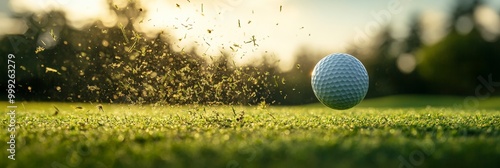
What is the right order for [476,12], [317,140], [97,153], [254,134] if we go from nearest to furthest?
[97,153] → [317,140] → [254,134] → [476,12]

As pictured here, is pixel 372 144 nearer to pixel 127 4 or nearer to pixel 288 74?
pixel 127 4

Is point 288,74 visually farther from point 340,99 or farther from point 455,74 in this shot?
point 455,74

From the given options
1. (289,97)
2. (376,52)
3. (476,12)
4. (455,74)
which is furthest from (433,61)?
(289,97)

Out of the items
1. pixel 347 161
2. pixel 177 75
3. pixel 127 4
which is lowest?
pixel 347 161

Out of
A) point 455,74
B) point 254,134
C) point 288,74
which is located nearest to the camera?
point 254,134

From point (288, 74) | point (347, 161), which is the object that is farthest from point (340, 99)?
point (288, 74)

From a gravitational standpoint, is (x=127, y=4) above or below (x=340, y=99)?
above

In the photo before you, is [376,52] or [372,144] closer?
[372,144]
